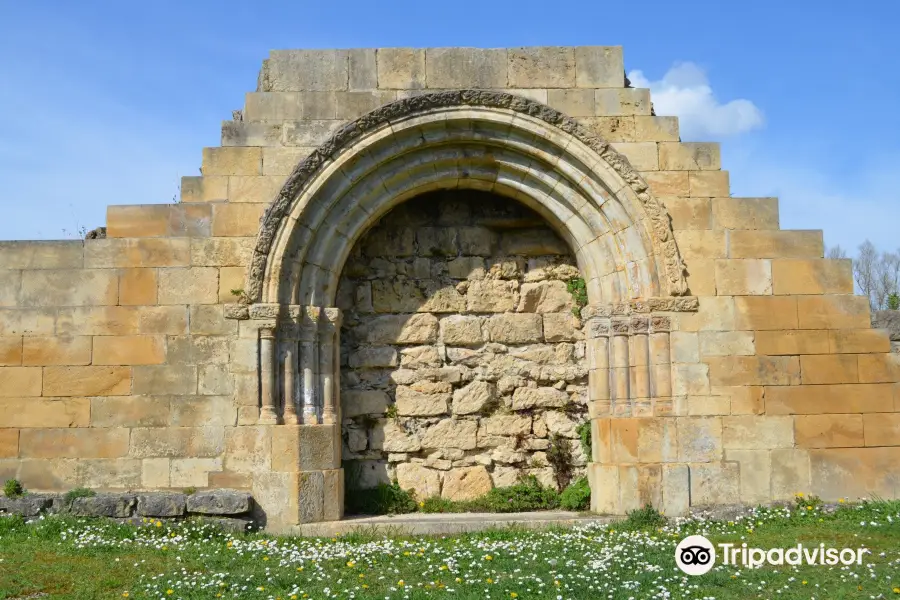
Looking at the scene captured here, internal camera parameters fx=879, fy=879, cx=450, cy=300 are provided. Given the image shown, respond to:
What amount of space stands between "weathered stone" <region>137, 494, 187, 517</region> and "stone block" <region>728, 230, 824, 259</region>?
18.7 feet

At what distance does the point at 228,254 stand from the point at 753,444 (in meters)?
5.34

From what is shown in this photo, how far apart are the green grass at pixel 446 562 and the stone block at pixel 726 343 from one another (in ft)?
4.91

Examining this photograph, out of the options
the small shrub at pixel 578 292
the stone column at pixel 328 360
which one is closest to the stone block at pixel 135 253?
the stone column at pixel 328 360

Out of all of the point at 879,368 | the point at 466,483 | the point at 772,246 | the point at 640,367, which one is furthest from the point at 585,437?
the point at 879,368

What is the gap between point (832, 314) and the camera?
852cm

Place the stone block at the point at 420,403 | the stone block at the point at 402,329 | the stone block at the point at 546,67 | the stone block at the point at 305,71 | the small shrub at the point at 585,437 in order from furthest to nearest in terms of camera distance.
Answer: the stone block at the point at 402,329
the stone block at the point at 420,403
the small shrub at the point at 585,437
the stone block at the point at 546,67
the stone block at the point at 305,71

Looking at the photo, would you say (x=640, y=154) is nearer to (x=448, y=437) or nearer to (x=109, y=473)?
(x=448, y=437)

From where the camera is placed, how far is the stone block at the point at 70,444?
323 inches

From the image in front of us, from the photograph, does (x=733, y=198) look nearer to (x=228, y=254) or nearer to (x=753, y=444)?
(x=753, y=444)

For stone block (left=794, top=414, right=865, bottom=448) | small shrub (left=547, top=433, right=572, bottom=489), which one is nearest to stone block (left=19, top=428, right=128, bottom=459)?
small shrub (left=547, top=433, right=572, bottom=489)

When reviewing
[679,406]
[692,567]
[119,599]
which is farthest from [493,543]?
[119,599]

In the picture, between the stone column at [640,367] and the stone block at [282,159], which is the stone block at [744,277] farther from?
the stone block at [282,159]

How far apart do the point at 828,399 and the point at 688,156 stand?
2.72 m

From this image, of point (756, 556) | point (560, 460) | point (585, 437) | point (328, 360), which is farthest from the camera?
point (560, 460)
